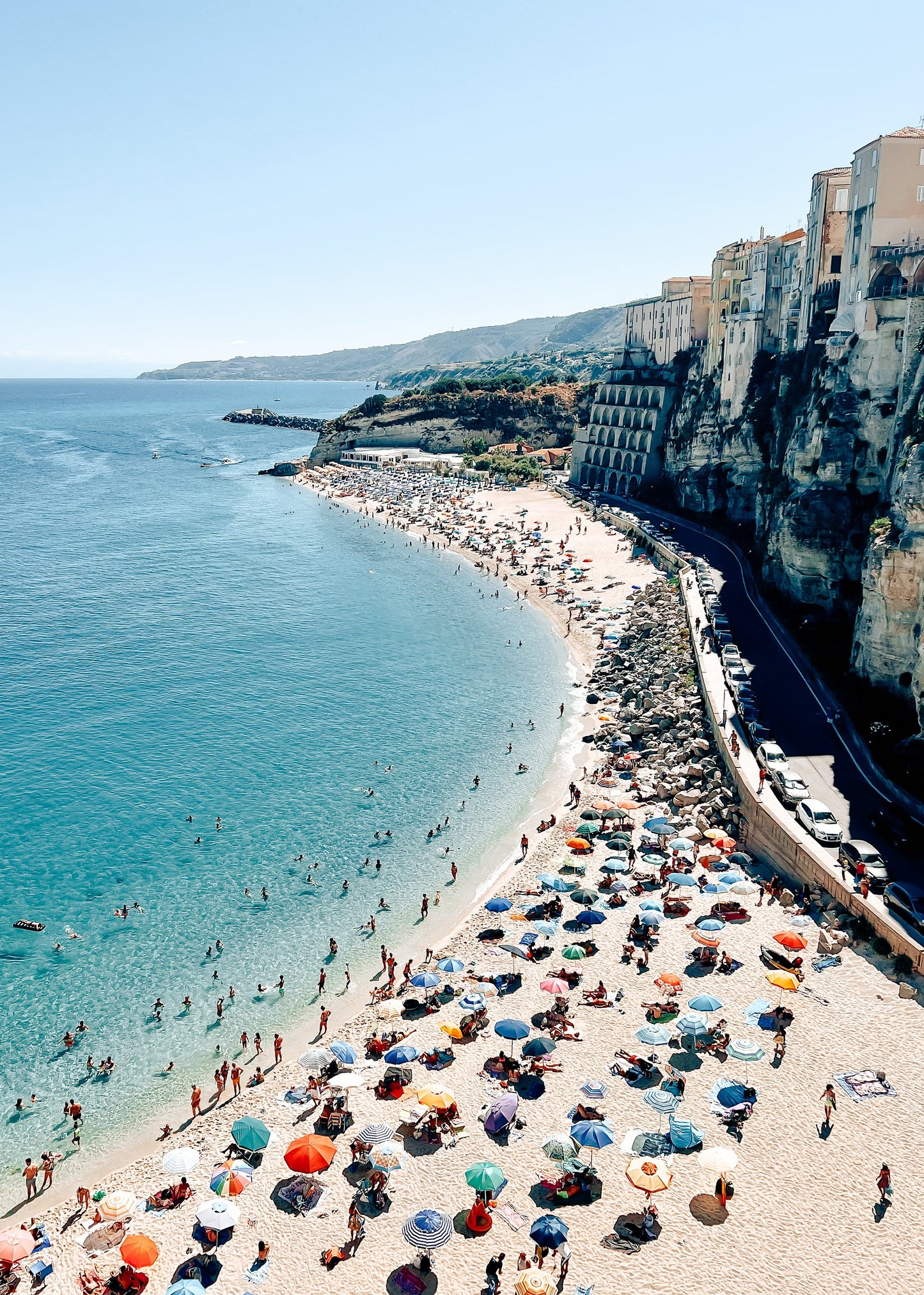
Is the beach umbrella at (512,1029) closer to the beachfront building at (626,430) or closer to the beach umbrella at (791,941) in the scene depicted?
the beach umbrella at (791,941)

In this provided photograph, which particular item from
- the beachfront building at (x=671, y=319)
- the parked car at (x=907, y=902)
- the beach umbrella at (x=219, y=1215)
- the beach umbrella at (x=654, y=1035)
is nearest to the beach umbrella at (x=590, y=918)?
the beach umbrella at (x=654, y=1035)

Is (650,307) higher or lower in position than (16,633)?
higher

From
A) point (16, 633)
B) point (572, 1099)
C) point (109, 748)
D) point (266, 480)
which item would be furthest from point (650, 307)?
point (572, 1099)

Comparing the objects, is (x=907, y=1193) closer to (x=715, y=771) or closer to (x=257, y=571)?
(x=715, y=771)

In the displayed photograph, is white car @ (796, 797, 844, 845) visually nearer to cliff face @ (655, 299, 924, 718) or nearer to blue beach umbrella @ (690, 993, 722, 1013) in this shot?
cliff face @ (655, 299, 924, 718)

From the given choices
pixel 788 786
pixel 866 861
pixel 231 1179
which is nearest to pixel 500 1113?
pixel 231 1179

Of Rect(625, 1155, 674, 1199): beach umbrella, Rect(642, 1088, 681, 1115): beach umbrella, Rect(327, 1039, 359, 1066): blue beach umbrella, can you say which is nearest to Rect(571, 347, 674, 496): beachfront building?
Rect(327, 1039, 359, 1066): blue beach umbrella
